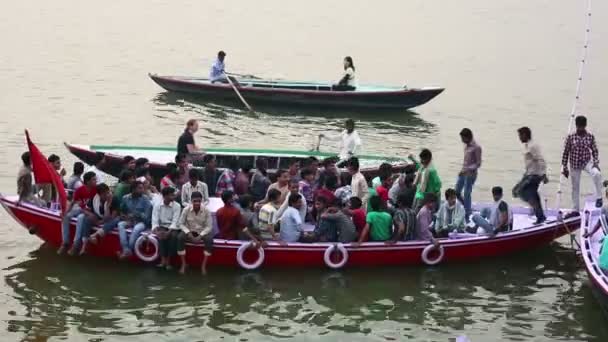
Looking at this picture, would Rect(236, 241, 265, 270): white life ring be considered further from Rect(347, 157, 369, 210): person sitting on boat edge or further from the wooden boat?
Rect(347, 157, 369, 210): person sitting on boat edge

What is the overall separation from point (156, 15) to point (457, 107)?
17.9 m

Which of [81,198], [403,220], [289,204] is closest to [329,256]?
[289,204]

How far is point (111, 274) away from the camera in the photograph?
14953mm

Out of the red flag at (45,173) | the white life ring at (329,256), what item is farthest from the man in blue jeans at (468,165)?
the red flag at (45,173)

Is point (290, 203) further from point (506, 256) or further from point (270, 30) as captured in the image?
point (270, 30)

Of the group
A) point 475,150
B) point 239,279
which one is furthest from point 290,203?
point 475,150

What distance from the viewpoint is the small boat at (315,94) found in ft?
87.1

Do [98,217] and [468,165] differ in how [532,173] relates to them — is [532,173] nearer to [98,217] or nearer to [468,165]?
[468,165]

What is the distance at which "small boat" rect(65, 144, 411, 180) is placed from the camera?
1866 centimetres

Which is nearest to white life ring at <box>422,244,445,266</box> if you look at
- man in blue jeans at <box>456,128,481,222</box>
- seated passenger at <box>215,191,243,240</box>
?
man in blue jeans at <box>456,128,481,222</box>

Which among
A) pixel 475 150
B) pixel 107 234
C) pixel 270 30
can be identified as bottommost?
pixel 107 234

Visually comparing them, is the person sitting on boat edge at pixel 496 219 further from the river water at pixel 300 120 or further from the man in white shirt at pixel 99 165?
the man in white shirt at pixel 99 165

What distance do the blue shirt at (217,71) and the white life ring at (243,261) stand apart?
12.9 metres

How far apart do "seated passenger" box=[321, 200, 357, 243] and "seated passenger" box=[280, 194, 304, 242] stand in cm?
40
